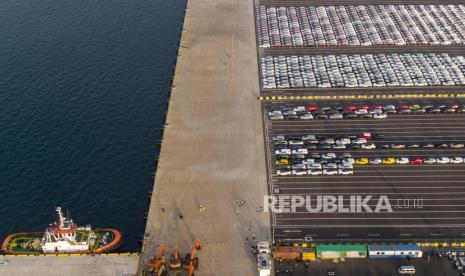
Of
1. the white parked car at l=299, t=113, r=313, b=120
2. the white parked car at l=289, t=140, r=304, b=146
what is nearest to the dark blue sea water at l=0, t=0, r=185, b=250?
the white parked car at l=289, t=140, r=304, b=146

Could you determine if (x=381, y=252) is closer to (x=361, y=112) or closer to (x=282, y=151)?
(x=282, y=151)

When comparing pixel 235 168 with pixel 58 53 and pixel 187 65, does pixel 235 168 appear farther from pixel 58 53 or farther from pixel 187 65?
pixel 58 53

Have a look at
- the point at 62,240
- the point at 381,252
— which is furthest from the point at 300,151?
the point at 62,240

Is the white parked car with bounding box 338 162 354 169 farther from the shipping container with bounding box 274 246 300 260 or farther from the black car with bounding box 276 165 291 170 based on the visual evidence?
the shipping container with bounding box 274 246 300 260

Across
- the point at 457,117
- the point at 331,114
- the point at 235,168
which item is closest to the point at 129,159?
the point at 235,168

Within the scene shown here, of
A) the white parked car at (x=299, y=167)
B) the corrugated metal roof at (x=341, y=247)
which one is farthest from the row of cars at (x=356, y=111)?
the corrugated metal roof at (x=341, y=247)

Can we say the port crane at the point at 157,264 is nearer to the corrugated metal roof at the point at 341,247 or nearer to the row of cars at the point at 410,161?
the corrugated metal roof at the point at 341,247
